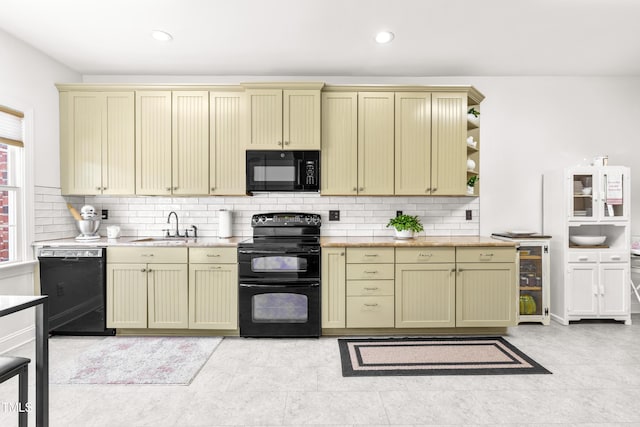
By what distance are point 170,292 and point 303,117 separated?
2.09m

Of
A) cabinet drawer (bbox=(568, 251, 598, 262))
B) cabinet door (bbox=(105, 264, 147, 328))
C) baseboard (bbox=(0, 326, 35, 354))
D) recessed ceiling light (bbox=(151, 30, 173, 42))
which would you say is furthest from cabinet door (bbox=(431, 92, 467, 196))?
baseboard (bbox=(0, 326, 35, 354))

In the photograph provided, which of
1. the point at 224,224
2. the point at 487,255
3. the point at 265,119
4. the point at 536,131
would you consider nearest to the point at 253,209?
the point at 224,224

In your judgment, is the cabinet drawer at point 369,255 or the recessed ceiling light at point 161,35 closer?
the recessed ceiling light at point 161,35

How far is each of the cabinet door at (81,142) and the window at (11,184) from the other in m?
0.40

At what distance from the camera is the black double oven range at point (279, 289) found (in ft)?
10.3

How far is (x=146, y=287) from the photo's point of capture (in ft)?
10.5

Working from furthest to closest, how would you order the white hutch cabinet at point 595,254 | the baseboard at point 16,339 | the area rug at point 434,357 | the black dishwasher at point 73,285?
the white hutch cabinet at point 595,254 → the black dishwasher at point 73,285 → the baseboard at point 16,339 → the area rug at point 434,357

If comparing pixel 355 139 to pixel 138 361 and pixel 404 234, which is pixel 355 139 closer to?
pixel 404 234

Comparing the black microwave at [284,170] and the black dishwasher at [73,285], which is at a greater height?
the black microwave at [284,170]

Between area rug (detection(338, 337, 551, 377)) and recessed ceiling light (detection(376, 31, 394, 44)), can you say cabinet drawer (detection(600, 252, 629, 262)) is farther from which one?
recessed ceiling light (detection(376, 31, 394, 44))

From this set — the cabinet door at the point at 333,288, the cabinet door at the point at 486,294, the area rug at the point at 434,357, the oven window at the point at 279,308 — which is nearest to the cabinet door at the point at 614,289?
the cabinet door at the point at 486,294

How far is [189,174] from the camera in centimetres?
349

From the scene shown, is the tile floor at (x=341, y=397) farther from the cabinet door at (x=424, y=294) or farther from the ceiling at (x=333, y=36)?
the ceiling at (x=333, y=36)

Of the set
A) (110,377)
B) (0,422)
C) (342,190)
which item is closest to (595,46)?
(342,190)
